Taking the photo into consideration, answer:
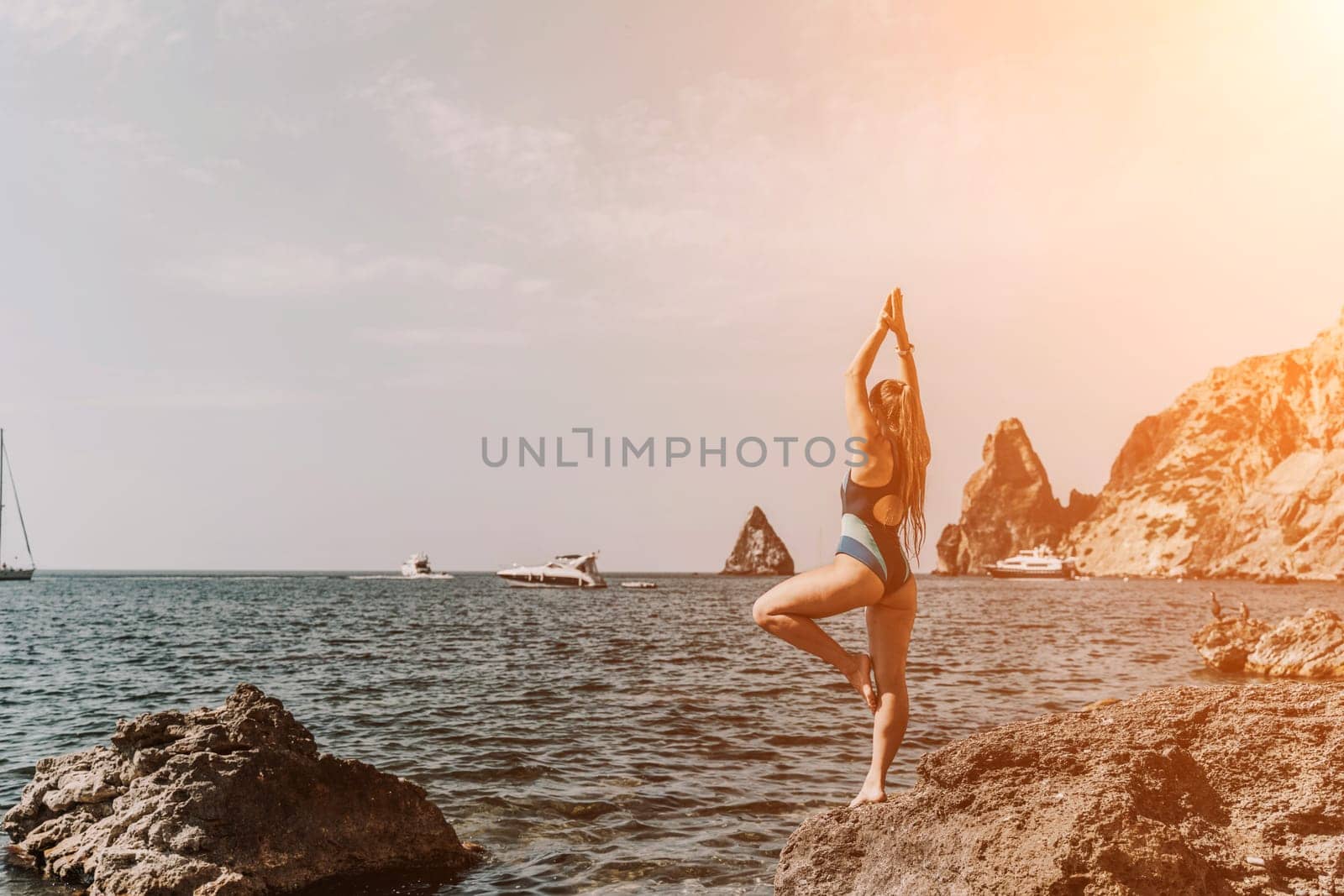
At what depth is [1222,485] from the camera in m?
151

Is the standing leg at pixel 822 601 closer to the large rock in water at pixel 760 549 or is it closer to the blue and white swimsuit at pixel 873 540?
the blue and white swimsuit at pixel 873 540

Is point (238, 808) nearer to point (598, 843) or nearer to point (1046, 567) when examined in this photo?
point (598, 843)

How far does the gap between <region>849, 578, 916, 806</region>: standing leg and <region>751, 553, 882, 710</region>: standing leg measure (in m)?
0.15

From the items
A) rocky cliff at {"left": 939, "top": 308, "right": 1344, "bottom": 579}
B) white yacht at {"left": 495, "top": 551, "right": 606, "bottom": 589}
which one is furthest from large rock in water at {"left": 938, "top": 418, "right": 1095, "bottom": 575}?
white yacht at {"left": 495, "top": 551, "right": 606, "bottom": 589}


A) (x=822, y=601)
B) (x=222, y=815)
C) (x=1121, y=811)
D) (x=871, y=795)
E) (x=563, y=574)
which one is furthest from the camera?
(x=563, y=574)

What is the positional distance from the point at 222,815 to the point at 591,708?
9433 mm

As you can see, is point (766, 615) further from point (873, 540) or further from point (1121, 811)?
point (1121, 811)

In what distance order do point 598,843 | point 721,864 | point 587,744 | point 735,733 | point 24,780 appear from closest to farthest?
1. point 721,864
2. point 598,843
3. point 24,780
4. point 587,744
5. point 735,733

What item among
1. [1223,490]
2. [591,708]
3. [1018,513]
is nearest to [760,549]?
[1018,513]

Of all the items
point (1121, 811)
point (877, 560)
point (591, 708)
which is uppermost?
point (877, 560)

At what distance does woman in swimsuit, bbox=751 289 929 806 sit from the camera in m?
5.14

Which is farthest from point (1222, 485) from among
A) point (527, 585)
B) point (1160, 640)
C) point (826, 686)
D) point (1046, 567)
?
point (826, 686)

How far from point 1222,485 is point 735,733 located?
16574 cm

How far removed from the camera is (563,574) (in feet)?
311
